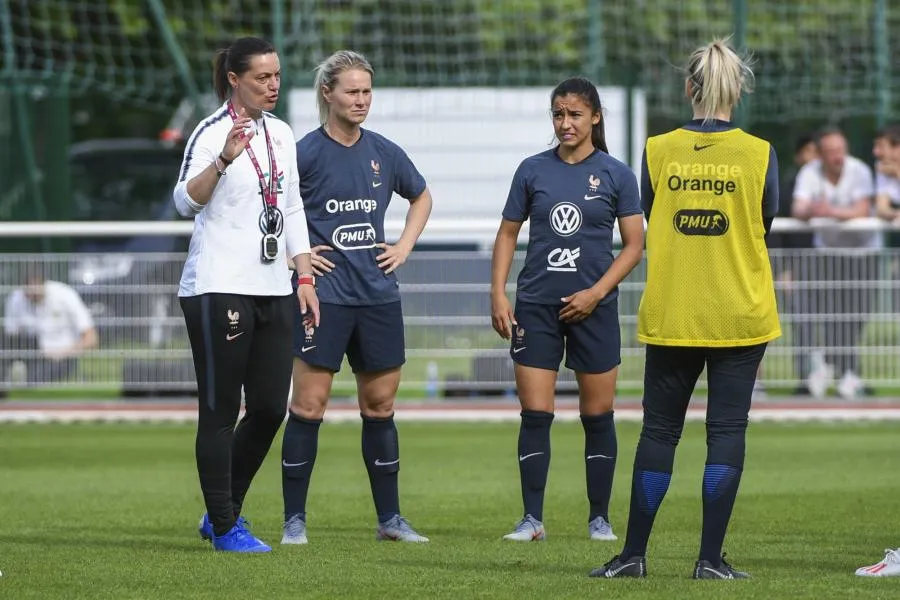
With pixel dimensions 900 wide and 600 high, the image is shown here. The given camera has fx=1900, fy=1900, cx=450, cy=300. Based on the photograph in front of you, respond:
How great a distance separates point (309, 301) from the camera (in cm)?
785

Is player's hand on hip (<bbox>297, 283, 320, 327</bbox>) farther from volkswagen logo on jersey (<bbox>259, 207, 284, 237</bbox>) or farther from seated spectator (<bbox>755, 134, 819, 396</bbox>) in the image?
seated spectator (<bbox>755, 134, 819, 396</bbox>)

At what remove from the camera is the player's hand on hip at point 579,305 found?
840cm

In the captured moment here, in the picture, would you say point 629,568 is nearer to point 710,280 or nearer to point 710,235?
point 710,280

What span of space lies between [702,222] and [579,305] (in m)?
1.73

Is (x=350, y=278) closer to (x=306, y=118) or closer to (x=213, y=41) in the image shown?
(x=306, y=118)

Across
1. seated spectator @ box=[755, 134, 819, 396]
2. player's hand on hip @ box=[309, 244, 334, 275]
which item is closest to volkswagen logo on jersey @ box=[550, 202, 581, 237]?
player's hand on hip @ box=[309, 244, 334, 275]

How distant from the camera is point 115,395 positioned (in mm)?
14617

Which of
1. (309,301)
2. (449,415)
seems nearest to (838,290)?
(449,415)

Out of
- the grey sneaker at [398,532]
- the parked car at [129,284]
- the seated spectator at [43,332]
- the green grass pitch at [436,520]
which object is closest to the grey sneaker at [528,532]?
the green grass pitch at [436,520]

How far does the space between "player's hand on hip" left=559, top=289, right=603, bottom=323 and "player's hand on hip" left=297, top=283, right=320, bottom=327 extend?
1.20 meters

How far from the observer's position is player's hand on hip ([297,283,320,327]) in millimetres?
7855

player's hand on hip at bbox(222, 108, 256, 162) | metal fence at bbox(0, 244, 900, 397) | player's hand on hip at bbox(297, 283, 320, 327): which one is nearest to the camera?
player's hand on hip at bbox(222, 108, 256, 162)

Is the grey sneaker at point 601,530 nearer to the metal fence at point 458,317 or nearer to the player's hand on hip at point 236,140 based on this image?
the player's hand on hip at point 236,140

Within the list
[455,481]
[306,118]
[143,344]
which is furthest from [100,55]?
[455,481]
